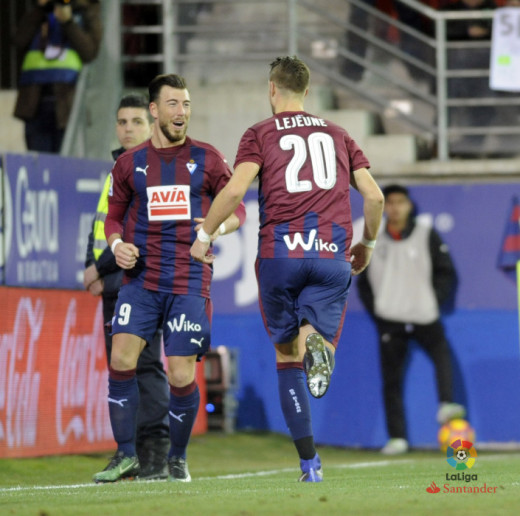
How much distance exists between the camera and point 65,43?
13.2 meters

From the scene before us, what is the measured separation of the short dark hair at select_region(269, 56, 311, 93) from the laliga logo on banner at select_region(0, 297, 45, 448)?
375cm

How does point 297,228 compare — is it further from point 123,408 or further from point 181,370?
point 123,408

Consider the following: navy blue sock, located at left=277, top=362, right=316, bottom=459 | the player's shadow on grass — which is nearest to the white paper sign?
the player's shadow on grass

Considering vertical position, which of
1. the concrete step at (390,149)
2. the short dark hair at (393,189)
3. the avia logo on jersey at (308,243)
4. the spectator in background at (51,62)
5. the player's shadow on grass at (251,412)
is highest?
the spectator in background at (51,62)

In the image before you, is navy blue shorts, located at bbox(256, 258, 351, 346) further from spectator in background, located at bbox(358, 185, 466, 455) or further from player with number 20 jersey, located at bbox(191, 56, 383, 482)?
spectator in background, located at bbox(358, 185, 466, 455)

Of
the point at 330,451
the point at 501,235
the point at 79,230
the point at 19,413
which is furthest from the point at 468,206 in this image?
the point at 19,413

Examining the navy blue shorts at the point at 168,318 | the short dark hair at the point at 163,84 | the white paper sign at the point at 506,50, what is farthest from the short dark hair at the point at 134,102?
the white paper sign at the point at 506,50

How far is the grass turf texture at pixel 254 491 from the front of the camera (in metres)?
5.44

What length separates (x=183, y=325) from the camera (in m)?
7.52

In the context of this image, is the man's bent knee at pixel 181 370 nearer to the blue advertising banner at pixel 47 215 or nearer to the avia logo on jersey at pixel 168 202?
the avia logo on jersey at pixel 168 202

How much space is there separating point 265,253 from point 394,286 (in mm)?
5829

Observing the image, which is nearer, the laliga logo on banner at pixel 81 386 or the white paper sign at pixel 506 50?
the laliga logo on banner at pixel 81 386

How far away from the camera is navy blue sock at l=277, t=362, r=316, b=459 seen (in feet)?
22.6

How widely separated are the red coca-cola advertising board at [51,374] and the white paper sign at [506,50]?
4.97m
